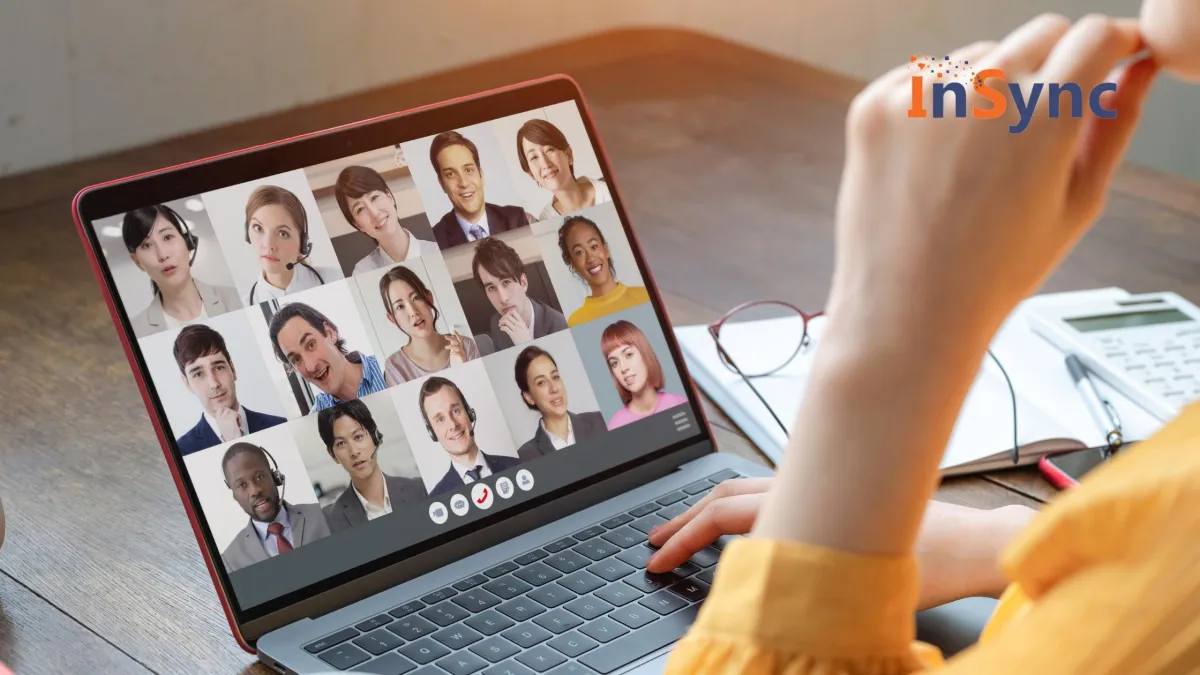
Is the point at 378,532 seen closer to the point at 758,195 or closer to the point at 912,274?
the point at 912,274

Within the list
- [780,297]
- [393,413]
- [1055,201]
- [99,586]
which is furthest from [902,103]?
[780,297]

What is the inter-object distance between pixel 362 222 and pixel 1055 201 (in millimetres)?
473

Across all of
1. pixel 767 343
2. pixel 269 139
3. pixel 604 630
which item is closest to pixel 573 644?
pixel 604 630

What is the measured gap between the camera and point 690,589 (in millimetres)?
718

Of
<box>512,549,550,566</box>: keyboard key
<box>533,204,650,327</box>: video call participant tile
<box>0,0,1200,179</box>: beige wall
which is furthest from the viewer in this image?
<box>0,0,1200,179</box>: beige wall

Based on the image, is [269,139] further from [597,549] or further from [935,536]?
[935,536]

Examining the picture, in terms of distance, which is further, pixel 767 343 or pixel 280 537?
pixel 767 343

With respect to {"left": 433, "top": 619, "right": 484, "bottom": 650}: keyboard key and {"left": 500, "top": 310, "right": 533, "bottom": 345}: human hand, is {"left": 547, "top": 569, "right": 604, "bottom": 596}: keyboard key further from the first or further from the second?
{"left": 500, "top": 310, "right": 533, "bottom": 345}: human hand

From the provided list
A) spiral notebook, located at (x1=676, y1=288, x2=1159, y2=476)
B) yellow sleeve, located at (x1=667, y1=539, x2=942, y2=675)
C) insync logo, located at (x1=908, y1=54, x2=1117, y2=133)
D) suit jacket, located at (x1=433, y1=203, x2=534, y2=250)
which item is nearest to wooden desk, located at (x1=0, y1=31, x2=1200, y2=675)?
spiral notebook, located at (x1=676, y1=288, x2=1159, y2=476)

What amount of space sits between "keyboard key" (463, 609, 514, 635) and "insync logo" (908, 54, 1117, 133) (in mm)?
380

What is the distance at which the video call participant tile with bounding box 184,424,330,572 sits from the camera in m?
0.69

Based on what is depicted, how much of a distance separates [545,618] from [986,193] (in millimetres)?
377

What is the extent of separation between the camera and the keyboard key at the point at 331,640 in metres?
0.67

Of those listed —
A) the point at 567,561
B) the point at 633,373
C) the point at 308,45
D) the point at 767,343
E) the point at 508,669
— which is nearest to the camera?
the point at 508,669
